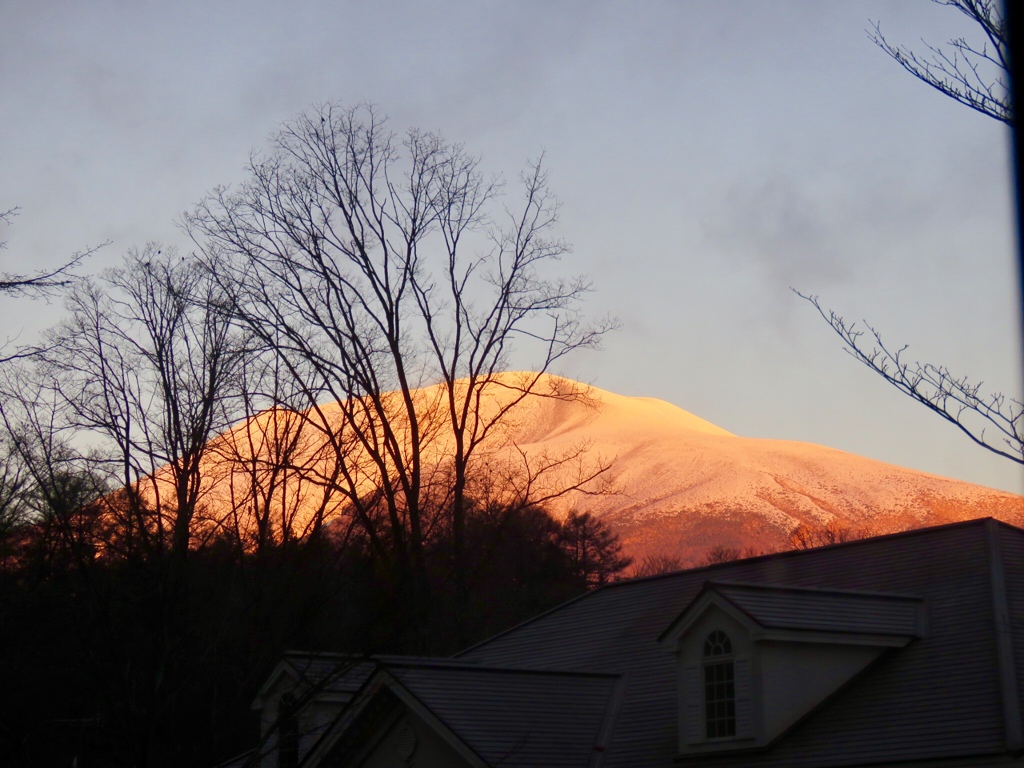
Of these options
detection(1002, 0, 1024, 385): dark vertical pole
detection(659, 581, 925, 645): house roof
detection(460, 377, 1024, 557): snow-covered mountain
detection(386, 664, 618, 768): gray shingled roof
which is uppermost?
detection(460, 377, 1024, 557): snow-covered mountain

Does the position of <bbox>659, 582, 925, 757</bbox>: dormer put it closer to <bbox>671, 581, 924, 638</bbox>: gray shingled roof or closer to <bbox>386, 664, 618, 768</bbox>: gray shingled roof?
<bbox>671, 581, 924, 638</bbox>: gray shingled roof

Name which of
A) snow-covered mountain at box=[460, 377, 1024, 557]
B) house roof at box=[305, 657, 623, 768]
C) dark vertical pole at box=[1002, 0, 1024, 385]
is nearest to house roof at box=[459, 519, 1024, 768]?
house roof at box=[305, 657, 623, 768]

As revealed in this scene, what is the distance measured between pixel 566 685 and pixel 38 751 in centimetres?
1746

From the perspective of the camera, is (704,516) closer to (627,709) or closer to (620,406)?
(620,406)

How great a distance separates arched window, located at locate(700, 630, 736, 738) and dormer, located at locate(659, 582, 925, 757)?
0.05ft

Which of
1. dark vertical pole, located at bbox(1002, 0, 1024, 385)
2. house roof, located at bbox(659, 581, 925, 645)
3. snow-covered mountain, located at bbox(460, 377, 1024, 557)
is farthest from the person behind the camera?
snow-covered mountain, located at bbox(460, 377, 1024, 557)

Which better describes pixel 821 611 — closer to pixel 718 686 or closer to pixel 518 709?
pixel 718 686

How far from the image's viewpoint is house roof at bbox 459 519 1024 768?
49.1 feet

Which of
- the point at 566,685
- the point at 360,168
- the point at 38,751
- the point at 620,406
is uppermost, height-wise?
the point at 620,406

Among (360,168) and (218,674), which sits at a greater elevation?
(360,168)

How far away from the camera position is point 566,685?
64.5 ft

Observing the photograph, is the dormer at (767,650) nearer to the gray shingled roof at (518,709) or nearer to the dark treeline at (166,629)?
the gray shingled roof at (518,709)

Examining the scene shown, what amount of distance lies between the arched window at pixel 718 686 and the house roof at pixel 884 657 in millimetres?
501

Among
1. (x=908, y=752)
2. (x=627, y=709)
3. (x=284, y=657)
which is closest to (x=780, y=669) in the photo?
(x=908, y=752)
